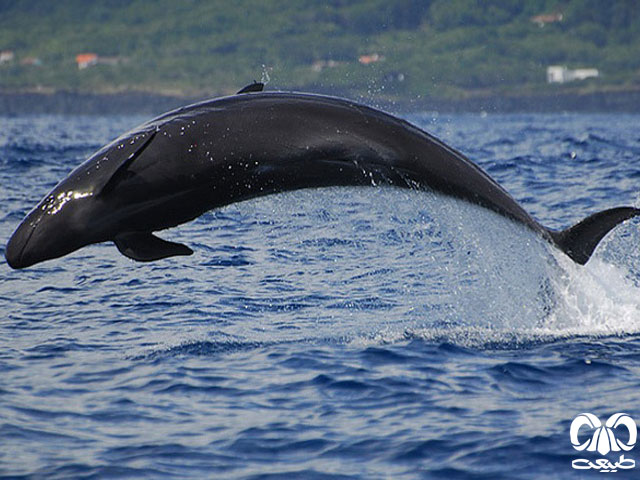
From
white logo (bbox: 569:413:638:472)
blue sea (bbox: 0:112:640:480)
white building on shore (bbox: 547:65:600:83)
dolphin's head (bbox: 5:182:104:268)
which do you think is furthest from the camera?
white building on shore (bbox: 547:65:600:83)

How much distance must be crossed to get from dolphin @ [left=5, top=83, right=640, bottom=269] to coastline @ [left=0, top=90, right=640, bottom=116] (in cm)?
14526

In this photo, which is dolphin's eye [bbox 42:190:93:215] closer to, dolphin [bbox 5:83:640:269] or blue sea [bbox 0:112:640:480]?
dolphin [bbox 5:83:640:269]

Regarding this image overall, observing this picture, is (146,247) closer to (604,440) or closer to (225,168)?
(225,168)

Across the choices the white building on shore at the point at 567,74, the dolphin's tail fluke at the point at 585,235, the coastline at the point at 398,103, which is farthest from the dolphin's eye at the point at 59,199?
the white building on shore at the point at 567,74

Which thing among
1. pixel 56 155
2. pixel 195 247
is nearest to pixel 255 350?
pixel 195 247

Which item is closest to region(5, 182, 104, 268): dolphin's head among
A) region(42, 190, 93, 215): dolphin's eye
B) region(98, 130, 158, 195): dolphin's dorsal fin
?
region(42, 190, 93, 215): dolphin's eye

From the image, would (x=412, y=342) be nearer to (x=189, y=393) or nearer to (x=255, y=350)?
(x=255, y=350)

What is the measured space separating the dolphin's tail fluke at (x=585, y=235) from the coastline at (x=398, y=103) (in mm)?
144640

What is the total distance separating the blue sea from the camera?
9828 mm

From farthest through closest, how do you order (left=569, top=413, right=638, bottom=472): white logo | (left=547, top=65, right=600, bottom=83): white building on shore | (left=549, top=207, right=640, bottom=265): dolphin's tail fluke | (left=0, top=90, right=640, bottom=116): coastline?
(left=547, top=65, right=600, bottom=83): white building on shore < (left=0, top=90, right=640, bottom=116): coastline < (left=549, top=207, right=640, bottom=265): dolphin's tail fluke < (left=569, top=413, right=638, bottom=472): white logo

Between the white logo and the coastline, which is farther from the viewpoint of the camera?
the coastline

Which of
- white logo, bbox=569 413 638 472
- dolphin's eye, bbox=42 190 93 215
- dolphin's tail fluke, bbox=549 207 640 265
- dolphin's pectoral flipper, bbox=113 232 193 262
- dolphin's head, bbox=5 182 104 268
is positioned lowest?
white logo, bbox=569 413 638 472

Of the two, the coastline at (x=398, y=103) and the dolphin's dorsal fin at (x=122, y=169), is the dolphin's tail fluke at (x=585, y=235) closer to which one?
the dolphin's dorsal fin at (x=122, y=169)

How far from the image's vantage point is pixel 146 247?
35.6 feet
